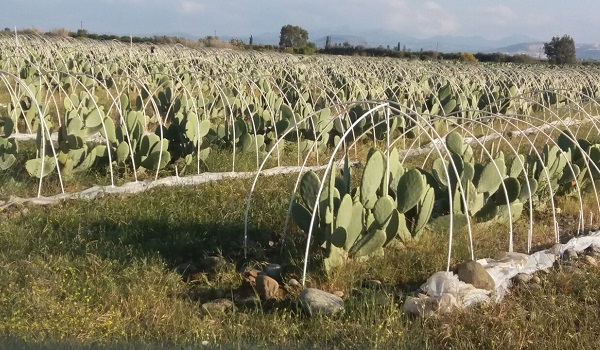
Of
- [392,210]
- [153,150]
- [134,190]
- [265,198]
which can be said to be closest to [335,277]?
[392,210]

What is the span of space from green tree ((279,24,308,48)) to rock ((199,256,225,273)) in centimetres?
4077

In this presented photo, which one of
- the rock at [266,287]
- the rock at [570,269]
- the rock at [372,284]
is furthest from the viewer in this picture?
the rock at [570,269]

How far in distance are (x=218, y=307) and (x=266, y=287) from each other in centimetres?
24

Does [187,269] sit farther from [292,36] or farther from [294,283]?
[292,36]

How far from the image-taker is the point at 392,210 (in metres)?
3.38

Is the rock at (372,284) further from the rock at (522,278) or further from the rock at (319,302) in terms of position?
the rock at (522,278)

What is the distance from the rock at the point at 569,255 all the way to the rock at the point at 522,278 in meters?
0.43

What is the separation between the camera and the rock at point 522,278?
331cm

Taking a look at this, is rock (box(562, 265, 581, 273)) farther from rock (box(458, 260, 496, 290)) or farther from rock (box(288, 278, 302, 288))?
rock (box(288, 278, 302, 288))

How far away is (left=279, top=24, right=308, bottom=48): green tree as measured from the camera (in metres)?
43.9

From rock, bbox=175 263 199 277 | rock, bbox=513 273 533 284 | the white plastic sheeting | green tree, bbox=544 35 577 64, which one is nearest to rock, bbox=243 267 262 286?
rock, bbox=175 263 199 277

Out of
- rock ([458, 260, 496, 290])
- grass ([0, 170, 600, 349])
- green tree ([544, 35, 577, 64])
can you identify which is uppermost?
green tree ([544, 35, 577, 64])

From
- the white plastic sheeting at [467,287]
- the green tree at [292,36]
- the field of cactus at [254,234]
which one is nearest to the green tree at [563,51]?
the green tree at [292,36]

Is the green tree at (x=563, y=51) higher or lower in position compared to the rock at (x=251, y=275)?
higher
